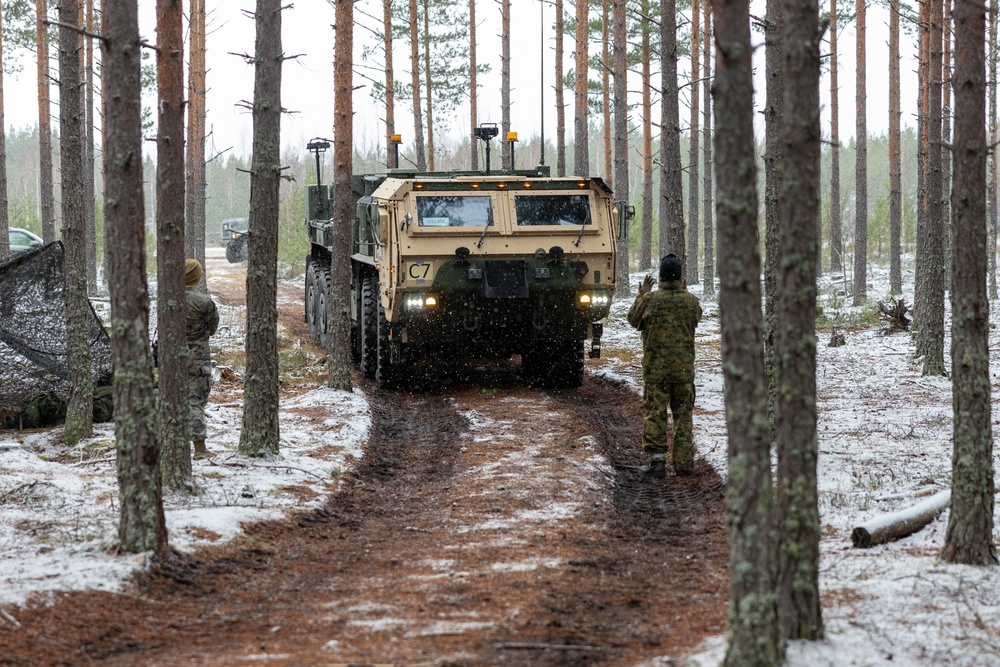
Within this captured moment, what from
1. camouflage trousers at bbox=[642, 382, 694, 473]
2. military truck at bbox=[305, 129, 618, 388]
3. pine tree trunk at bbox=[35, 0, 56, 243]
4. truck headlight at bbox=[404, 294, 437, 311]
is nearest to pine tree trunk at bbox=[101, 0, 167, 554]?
camouflage trousers at bbox=[642, 382, 694, 473]

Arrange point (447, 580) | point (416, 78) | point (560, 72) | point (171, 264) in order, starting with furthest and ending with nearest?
1. point (416, 78)
2. point (560, 72)
3. point (171, 264)
4. point (447, 580)

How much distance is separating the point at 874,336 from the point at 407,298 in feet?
30.5

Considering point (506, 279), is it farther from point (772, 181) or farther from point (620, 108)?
point (620, 108)

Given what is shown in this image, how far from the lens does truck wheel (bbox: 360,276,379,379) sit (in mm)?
13484

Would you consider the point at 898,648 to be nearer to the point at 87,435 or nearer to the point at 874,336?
the point at 87,435

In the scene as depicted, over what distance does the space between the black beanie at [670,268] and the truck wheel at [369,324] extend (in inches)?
211

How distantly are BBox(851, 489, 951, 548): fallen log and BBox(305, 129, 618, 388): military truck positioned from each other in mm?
6428

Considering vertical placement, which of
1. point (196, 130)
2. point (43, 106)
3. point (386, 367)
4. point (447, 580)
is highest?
point (43, 106)

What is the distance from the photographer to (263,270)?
866 cm

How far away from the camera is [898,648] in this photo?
4316 millimetres

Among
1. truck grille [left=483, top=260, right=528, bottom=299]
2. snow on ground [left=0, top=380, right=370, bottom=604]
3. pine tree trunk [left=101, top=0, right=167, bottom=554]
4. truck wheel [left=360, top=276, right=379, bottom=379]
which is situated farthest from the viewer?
truck wheel [left=360, top=276, right=379, bottom=379]

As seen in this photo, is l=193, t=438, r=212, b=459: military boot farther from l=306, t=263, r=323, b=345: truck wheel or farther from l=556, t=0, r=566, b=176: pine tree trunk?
l=556, t=0, r=566, b=176: pine tree trunk

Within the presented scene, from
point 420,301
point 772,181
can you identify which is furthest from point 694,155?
point 772,181

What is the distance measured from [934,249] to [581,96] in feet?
39.3
